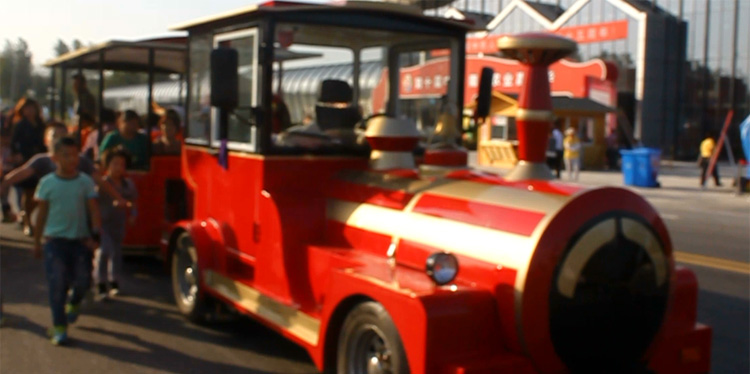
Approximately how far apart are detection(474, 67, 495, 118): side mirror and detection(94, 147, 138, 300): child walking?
3561 millimetres

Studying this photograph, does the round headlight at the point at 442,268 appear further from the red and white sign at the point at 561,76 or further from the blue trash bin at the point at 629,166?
the red and white sign at the point at 561,76

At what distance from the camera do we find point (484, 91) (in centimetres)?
632

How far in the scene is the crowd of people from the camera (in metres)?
6.49

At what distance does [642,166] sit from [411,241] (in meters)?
19.1

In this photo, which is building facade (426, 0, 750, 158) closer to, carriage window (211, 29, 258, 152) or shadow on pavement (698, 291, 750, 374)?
shadow on pavement (698, 291, 750, 374)

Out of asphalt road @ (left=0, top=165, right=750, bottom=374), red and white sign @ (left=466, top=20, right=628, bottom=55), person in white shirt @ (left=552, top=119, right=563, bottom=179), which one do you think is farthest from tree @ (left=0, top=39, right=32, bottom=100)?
asphalt road @ (left=0, top=165, right=750, bottom=374)

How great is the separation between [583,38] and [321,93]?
32.6m

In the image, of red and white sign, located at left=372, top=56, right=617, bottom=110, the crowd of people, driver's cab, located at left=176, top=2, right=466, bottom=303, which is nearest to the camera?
driver's cab, located at left=176, top=2, right=466, bottom=303

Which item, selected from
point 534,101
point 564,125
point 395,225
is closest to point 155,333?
point 395,225

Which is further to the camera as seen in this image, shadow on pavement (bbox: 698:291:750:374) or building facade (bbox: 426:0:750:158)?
building facade (bbox: 426:0:750:158)

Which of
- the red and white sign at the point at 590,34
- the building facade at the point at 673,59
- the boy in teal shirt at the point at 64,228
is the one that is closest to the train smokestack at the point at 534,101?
the boy in teal shirt at the point at 64,228

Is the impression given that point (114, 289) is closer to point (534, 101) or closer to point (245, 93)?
point (245, 93)

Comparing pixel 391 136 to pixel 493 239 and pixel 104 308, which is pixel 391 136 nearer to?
pixel 493 239

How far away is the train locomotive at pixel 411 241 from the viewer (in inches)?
159
